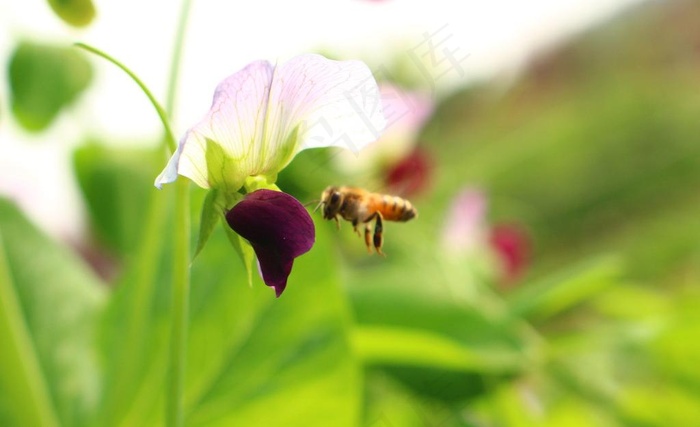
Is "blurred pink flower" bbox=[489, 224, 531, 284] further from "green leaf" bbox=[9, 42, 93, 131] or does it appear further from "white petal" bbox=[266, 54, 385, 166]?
"white petal" bbox=[266, 54, 385, 166]

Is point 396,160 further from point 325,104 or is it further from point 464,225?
point 325,104

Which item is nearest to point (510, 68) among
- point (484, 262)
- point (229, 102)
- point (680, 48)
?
point (484, 262)

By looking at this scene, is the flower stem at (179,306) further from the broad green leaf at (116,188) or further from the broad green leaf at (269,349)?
the broad green leaf at (116,188)

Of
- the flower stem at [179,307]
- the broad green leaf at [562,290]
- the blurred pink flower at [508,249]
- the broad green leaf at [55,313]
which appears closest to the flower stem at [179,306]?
the flower stem at [179,307]

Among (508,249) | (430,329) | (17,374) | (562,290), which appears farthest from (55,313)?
(508,249)

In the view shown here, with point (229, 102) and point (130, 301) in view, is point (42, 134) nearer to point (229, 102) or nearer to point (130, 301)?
point (130, 301)

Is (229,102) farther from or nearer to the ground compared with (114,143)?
farther from the ground
